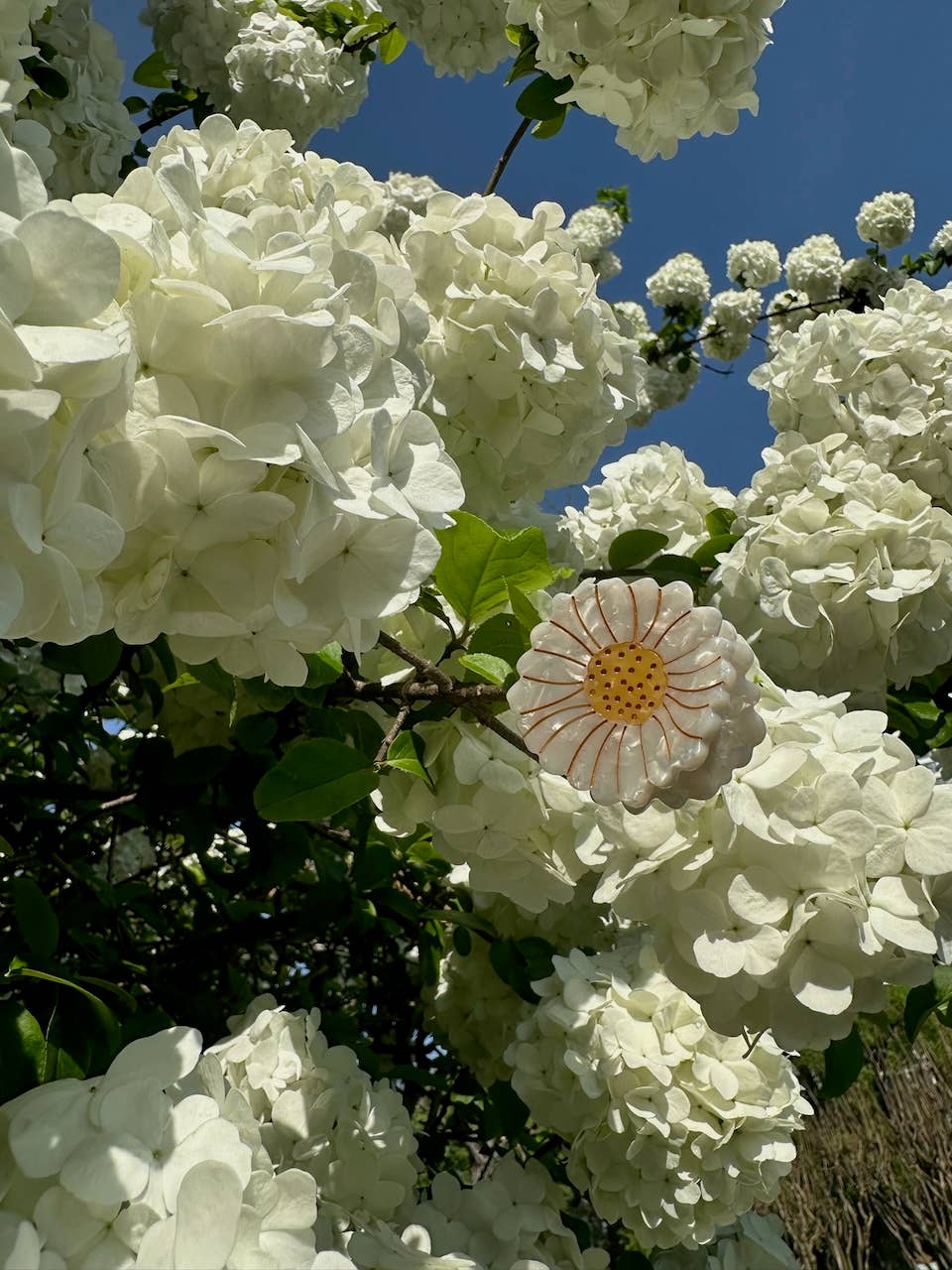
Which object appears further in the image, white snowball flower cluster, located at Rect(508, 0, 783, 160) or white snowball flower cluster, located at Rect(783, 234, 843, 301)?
white snowball flower cluster, located at Rect(783, 234, 843, 301)

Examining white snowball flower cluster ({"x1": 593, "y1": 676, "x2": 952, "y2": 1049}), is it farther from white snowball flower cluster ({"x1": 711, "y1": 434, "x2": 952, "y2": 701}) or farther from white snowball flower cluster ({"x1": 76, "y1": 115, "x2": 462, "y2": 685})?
white snowball flower cluster ({"x1": 711, "y1": 434, "x2": 952, "y2": 701})

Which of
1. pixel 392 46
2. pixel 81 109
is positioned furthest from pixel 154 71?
pixel 81 109

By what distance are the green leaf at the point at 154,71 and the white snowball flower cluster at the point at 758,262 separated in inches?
156

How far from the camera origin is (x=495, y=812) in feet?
3.71

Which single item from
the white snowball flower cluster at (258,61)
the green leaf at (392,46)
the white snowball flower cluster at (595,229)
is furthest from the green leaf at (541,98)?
the white snowball flower cluster at (595,229)

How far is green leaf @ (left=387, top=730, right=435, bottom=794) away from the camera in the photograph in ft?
3.67

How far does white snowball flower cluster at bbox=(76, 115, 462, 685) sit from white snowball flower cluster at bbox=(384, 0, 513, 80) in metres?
1.58

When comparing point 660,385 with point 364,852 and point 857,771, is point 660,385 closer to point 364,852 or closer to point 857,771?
point 364,852

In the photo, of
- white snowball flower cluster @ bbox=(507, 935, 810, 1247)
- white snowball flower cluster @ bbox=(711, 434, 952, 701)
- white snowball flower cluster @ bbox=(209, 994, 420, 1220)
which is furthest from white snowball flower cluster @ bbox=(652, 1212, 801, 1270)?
white snowball flower cluster @ bbox=(711, 434, 952, 701)

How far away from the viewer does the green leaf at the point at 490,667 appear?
1086mm

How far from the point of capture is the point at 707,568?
199cm

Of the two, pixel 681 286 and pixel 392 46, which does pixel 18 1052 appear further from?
pixel 681 286

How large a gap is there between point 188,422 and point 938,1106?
864 cm

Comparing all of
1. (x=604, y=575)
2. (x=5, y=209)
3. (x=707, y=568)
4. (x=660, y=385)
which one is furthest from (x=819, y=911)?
(x=660, y=385)
